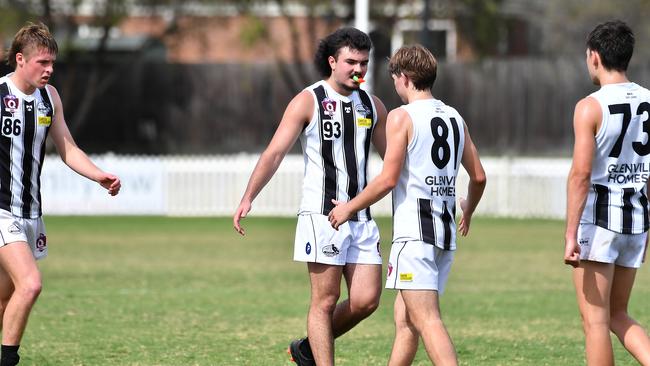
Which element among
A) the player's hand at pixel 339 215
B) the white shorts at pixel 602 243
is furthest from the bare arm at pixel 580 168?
the player's hand at pixel 339 215

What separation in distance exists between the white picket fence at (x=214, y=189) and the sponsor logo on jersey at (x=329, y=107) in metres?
16.1

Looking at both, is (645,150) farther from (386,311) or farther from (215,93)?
(215,93)

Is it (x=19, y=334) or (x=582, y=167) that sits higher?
(x=582, y=167)

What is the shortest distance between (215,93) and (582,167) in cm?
3215

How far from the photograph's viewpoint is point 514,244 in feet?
63.3

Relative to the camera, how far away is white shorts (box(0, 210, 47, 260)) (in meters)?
7.76

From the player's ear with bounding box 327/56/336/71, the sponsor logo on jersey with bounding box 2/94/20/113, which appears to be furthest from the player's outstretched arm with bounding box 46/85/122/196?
the player's ear with bounding box 327/56/336/71

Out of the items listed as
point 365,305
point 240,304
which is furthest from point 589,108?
point 240,304

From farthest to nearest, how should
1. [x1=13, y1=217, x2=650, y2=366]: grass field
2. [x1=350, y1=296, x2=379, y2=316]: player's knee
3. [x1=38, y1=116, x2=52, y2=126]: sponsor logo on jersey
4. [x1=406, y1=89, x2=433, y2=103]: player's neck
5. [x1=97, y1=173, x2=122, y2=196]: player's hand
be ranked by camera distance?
[x1=13, y1=217, x2=650, y2=366]: grass field
[x1=97, y1=173, x2=122, y2=196]: player's hand
[x1=38, y1=116, x2=52, y2=126]: sponsor logo on jersey
[x1=350, y1=296, x2=379, y2=316]: player's knee
[x1=406, y1=89, x2=433, y2=103]: player's neck

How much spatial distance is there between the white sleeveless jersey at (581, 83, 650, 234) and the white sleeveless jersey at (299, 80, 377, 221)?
1.47 meters

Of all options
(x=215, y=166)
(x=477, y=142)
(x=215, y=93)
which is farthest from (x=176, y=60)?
(x=215, y=166)

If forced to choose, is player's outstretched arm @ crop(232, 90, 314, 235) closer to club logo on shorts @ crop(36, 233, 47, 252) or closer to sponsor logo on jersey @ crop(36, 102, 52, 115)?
club logo on shorts @ crop(36, 233, 47, 252)

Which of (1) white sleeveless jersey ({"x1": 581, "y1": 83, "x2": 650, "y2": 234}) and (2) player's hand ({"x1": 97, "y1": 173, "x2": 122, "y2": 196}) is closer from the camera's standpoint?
(1) white sleeveless jersey ({"x1": 581, "y1": 83, "x2": 650, "y2": 234})

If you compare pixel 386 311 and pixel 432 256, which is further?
pixel 386 311
